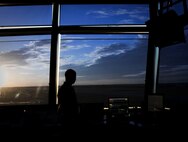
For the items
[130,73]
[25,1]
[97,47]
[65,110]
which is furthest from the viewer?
[130,73]

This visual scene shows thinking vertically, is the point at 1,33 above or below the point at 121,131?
above

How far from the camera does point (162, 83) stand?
6.89 m

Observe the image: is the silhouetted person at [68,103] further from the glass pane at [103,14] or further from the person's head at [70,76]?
the glass pane at [103,14]

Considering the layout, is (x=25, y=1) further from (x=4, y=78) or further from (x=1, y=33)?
(x=4, y=78)

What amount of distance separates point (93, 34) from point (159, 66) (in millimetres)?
1573

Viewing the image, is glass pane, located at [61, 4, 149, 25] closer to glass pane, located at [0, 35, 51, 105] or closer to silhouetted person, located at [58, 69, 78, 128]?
glass pane, located at [0, 35, 51, 105]

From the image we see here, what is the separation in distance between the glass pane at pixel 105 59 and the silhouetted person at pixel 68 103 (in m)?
2.34

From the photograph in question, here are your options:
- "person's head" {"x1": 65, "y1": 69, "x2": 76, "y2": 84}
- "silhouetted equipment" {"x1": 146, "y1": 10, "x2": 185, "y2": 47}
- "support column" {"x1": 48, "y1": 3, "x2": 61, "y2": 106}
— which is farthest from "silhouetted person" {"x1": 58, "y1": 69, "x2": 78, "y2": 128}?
"support column" {"x1": 48, "y1": 3, "x2": 61, "y2": 106}

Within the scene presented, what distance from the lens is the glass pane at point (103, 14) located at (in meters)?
6.40

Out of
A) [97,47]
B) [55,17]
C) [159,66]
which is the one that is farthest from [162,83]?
[55,17]

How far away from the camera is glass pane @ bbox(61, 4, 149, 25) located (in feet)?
21.0

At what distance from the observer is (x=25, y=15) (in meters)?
6.61

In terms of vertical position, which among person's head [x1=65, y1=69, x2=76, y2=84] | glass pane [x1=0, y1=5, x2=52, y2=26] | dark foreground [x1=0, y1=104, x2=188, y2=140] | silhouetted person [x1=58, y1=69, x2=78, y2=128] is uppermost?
glass pane [x1=0, y1=5, x2=52, y2=26]

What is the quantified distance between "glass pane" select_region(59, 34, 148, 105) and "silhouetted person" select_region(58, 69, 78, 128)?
2.34m
